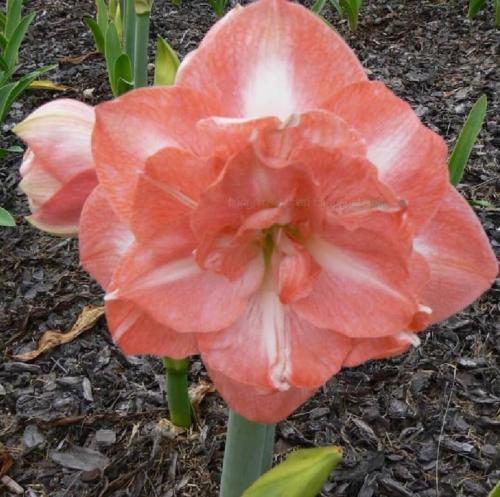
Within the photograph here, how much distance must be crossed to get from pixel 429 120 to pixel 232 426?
1.81 metres

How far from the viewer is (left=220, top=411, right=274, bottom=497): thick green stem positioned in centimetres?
73

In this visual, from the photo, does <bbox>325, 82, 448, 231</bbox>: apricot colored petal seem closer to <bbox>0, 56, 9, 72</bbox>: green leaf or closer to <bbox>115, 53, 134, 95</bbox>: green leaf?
<bbox>115, 53, 134, 95</bbox>: green leaf

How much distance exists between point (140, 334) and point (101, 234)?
Result: 9 cm

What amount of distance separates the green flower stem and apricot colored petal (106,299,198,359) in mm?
1067

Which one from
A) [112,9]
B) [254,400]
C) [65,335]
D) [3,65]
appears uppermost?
[254,400]

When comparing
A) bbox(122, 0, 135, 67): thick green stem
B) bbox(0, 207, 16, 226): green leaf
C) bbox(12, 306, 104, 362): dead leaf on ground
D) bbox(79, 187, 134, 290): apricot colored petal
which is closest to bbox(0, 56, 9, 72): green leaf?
bbox(122, 0, 135, 67): thick green stem

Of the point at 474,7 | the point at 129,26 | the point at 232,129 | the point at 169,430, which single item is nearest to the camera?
the point at 232,129

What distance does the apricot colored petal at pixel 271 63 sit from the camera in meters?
0.58

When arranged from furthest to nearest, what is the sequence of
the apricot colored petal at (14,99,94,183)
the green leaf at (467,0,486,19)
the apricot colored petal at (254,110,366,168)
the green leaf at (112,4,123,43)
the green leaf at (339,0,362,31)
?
the green leaf at (467,0,486,19), the green leaf at (339,0,362,31), the green leaf at (112,4,123,43), the apricot colored petal at (14,99,94,183), the apricot colored petal at (254,110,366,168)

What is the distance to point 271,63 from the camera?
59 centimetres

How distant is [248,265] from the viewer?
0.63 m

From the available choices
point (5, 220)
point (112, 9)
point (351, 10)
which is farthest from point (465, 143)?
point (351, 10)

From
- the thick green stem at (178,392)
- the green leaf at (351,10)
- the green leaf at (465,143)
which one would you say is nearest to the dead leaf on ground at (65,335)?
the thick green stem at (178,392)

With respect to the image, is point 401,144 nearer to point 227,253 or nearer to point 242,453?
point 227,253
